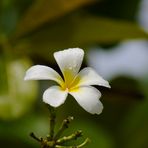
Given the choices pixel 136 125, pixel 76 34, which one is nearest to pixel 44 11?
pixel 76 34

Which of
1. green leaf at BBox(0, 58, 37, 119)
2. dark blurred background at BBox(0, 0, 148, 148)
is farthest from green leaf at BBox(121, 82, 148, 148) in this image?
green leaf at BBox(0, 58, 37, 119)

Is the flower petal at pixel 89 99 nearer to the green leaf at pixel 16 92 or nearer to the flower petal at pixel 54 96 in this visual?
the flower petal at pixel 54 96

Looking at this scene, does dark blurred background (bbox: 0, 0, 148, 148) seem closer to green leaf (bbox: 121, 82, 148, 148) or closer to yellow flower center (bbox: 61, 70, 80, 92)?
green leaf (bbox: 121, 82, 148, 148)

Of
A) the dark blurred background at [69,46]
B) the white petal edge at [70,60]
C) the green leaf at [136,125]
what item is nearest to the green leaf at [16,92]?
the dark blurred background at [69,46]

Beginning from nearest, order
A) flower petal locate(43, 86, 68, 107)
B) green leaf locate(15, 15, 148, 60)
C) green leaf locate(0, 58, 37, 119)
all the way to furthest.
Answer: flower petal locate(43, 86, 68, 107)
green leaf locate(0, 58, 37, 119)
green leaf locate(15, 15, 148, 60)

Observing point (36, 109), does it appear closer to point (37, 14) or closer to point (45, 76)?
point (37, 14)

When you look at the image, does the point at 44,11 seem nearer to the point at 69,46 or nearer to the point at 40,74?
the point at 69,46
